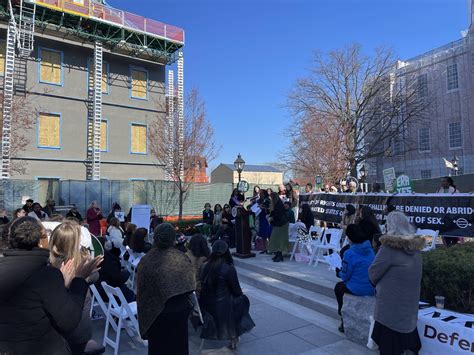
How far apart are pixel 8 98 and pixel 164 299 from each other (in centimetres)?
1938

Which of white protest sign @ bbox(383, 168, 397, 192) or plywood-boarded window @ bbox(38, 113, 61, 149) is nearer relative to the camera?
white protest sign @ bbox(383, 168, 397, 192)

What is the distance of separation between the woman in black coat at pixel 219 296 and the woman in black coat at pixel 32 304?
2.26 m

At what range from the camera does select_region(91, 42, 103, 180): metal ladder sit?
22078 millimetres

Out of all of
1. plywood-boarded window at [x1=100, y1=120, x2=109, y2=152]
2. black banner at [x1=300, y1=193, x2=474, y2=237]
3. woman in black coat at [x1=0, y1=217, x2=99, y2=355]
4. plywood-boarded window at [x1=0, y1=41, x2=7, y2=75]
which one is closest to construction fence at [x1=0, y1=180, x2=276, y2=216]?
plywood-boarded window at [x1=100, y1=120, x2=109, y2=152]

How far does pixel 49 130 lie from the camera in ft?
69.9

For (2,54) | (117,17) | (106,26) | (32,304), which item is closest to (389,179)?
(32,304)

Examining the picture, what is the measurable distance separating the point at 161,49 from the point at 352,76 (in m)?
14.1

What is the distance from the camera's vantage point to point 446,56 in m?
28.4

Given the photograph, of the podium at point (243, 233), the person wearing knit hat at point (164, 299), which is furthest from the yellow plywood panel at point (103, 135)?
the person wearing knit hat at point (164, 299)

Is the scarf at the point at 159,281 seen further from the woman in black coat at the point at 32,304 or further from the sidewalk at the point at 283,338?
the sidewalk at the point at 283,338

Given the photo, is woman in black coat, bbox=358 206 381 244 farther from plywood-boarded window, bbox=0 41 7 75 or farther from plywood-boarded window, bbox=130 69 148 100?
plywood-boarded window, bbox=130 69 148 100

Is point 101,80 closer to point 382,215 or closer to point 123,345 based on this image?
point 382,215

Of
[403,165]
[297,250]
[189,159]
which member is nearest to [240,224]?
[297,250]

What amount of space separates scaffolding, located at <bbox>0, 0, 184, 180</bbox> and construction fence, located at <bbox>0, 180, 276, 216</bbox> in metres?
1.84
